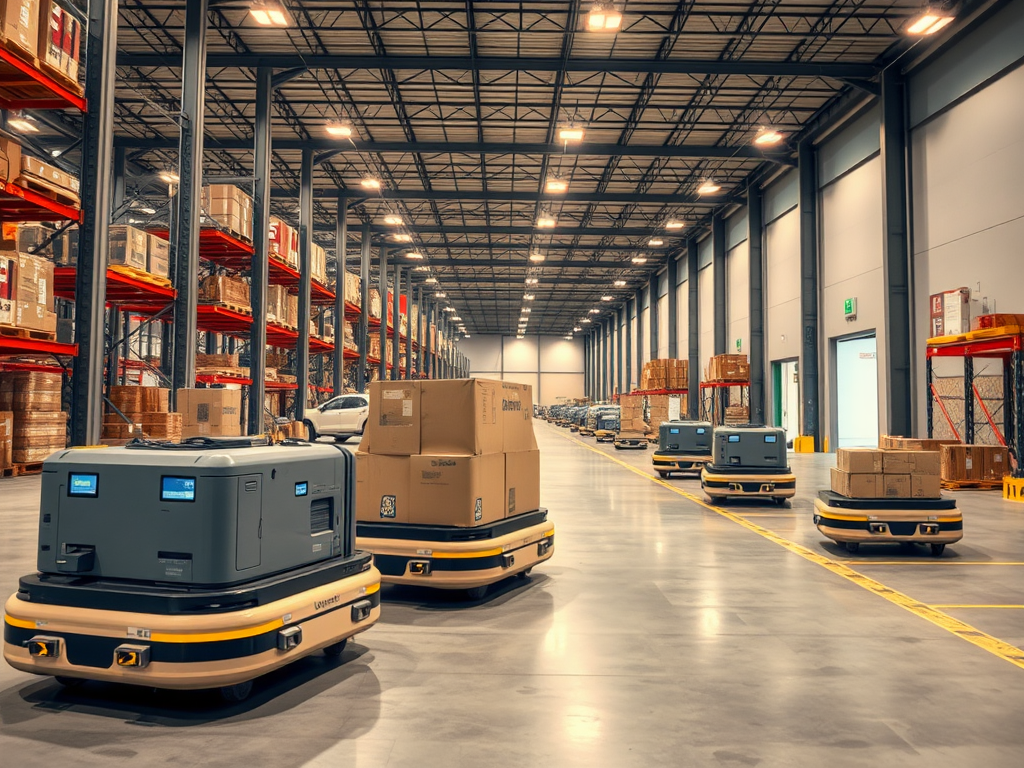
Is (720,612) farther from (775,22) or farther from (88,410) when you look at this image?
(775,22)

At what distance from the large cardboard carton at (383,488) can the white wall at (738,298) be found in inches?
1007

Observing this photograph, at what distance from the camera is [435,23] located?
1822cm

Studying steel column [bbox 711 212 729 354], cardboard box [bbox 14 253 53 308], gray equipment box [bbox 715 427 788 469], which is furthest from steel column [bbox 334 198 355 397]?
gray equipment box [bbox 715 427 788 469]

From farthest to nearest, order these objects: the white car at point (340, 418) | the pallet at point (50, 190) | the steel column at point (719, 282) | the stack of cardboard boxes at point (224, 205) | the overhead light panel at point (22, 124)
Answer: the steel column at point (719, 282) < the white car at point (340, 418) < the overhead light panel at point (22, 124) < the stack of cardboard boxes at point (224, 205) < the pallet at point (50, 190)

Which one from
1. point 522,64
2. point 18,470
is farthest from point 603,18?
point 18,470

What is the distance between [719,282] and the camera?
3391 cm

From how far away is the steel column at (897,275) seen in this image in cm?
1862

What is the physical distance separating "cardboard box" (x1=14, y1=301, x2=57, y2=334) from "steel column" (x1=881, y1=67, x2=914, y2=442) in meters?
17.1

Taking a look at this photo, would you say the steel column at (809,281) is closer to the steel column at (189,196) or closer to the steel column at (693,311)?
the steel column at (693,311)

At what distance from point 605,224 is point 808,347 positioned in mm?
15068

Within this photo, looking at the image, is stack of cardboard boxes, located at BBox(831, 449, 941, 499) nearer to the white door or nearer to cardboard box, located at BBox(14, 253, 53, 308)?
cardboard box, located at BBox(14, 253, 53, 308)

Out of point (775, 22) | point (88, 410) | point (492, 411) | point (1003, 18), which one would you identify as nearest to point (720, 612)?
point (492, 411)

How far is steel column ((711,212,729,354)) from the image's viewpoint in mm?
33812

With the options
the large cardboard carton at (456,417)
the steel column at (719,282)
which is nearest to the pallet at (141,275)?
the large cardboard carton at (456,417)
